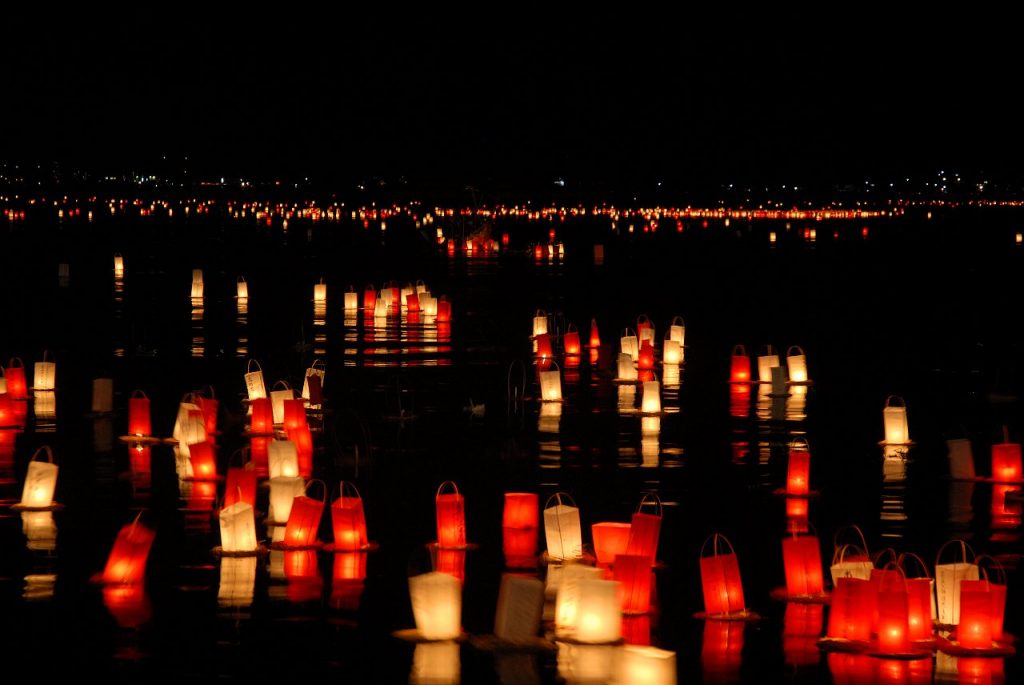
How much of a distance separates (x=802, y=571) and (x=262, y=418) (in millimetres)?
9147

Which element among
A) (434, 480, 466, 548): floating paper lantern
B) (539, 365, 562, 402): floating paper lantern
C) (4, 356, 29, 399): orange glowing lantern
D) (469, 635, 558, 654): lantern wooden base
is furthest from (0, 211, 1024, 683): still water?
(4, 356, 29, 399): orange glowing lantern

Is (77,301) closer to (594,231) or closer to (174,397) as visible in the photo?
(174,397)

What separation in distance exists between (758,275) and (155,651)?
4596cm

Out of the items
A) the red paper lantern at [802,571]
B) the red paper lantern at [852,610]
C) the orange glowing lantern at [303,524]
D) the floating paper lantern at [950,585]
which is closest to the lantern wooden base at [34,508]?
the orange glowing lantern at [303,524]

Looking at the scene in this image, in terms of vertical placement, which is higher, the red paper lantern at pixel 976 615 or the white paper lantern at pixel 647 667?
the red paper lantern at pixel 976 615

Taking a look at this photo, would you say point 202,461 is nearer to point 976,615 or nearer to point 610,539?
point 610,539

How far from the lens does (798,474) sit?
17.2m

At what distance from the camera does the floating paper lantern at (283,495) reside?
15227 millimetres

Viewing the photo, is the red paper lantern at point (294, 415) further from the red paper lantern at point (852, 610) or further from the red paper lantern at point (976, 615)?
the red paper lantern at point (976, 615)

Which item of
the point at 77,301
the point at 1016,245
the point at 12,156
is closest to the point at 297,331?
the point at 77,301

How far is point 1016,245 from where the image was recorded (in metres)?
80.9

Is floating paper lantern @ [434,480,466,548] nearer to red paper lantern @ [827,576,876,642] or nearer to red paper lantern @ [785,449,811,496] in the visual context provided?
red paper lantern @ [827,576,876,642]

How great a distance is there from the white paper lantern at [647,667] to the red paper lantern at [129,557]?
4053mm

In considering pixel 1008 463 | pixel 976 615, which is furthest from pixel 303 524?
pixel 1008 463
